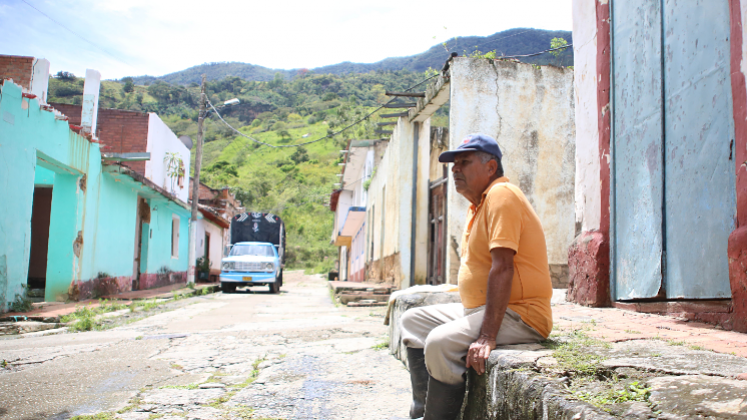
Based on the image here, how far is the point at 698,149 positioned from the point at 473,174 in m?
1.75

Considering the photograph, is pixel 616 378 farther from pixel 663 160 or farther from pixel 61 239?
pixel 61 239

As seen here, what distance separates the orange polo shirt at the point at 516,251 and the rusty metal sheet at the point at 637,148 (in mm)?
1820

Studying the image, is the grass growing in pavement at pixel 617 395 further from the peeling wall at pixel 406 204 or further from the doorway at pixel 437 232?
the peeling wall at pixel 406 204

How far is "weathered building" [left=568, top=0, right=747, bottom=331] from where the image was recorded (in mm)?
3051

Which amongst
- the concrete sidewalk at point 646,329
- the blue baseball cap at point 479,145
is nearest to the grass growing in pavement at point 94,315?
the concrete sidewalk at point 646,329

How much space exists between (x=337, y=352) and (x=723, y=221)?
303 cm

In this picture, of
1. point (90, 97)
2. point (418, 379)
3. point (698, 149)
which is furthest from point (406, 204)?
point (418, 379)

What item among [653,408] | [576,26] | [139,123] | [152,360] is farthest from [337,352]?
[139,123]

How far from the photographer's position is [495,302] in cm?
213

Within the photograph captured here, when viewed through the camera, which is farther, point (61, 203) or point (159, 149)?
point (159, 149)

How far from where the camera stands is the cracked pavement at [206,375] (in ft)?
9.26

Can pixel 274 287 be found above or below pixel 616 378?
below

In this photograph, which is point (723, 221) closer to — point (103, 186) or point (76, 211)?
point (76, 211)

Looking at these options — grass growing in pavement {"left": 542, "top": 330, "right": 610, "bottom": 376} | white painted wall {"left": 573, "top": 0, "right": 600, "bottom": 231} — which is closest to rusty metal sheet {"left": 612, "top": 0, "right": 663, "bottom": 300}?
white painted wall {"left": 573, "top": 0, "right": 600, "bottom": 231}
